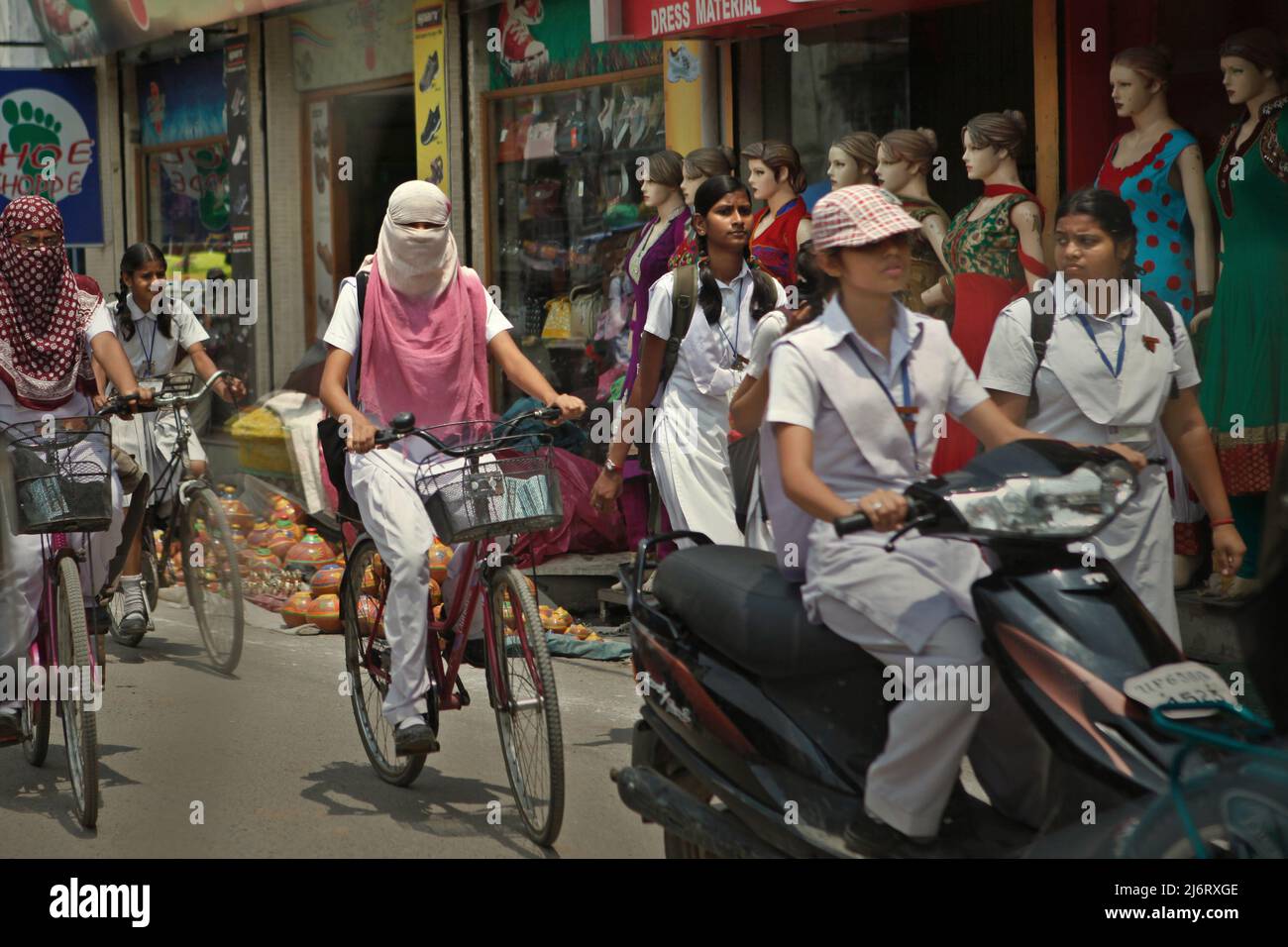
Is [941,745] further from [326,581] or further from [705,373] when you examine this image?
[326,581]

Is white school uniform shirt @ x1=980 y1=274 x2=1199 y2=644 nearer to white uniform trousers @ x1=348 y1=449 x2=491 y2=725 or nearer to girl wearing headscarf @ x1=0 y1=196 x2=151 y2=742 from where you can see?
white uniform trousers @ x1=348 y1=449 x2=491 y2=725

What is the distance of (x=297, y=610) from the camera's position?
921 centimetres

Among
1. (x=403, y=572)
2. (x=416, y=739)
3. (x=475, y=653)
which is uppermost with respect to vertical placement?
(x=403, y=572)

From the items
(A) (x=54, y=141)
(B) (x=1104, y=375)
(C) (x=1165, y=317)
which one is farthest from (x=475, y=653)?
(A) (x=54, y=141)

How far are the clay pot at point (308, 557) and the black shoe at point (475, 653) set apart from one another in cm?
476

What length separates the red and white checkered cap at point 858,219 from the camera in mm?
3881

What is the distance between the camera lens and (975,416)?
13.3ft

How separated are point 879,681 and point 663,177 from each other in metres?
6.07

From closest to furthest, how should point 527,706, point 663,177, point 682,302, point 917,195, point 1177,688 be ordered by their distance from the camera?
point 1177,688, point 527,706, point 682,302, point 917,195, point 663,177

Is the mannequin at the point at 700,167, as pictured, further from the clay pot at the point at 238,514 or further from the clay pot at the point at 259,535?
the clay pot at the point at 238,514

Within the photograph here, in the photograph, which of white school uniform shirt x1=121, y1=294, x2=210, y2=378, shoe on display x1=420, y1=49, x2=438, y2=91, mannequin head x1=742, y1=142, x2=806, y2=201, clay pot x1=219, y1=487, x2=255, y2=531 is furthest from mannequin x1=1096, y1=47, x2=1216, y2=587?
shoe on display x1=420, y1=49, x2=438, y2=91
